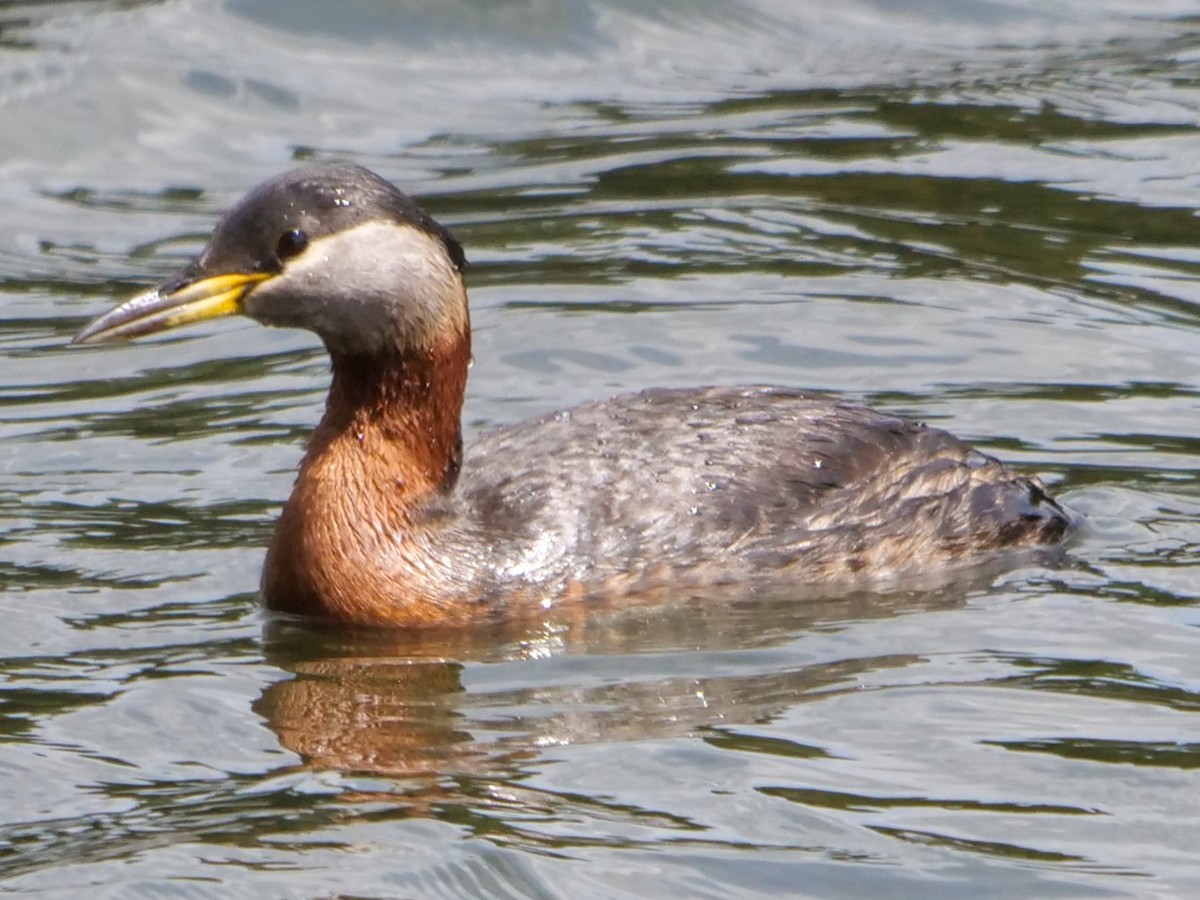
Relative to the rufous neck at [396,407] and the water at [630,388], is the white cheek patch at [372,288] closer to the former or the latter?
the rufous neck at [396,407]

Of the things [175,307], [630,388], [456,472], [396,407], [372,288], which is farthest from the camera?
[630,388]

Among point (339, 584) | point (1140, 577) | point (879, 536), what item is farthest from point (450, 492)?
point (1140, 577)

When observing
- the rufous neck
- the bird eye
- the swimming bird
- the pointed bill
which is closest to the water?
the swimming bird

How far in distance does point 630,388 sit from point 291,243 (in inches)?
135

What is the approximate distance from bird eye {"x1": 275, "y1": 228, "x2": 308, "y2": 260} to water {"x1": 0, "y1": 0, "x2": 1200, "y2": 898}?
4.86 feet

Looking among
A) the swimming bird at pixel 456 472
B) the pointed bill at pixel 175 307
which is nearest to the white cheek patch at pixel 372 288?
the swimming bird at pixel 456 472

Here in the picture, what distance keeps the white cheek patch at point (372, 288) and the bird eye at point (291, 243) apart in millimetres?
28

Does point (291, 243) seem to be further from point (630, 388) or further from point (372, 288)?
point (630, 388)

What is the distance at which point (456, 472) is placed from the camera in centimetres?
1053

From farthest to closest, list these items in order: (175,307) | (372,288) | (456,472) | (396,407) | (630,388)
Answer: (630,388) < (456,472) < (396,407) < (372,288) < (175,307)

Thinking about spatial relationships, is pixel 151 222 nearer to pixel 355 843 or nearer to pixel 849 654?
pixel 849 654

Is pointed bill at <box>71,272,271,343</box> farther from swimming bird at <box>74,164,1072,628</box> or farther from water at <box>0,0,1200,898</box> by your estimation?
water at <box>0,0,1200,898</box>

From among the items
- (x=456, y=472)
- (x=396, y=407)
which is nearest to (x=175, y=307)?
(x=396, y=407)

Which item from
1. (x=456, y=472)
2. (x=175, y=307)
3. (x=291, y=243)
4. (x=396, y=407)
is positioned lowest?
(x=456, y=472)
